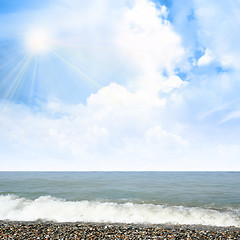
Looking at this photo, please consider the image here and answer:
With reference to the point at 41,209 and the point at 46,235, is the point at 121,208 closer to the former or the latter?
the point at 41,209

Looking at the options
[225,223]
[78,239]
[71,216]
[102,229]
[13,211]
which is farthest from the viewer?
[13,211]

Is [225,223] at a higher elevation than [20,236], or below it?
below

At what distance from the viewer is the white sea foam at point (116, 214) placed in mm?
14023

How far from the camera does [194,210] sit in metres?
16.5

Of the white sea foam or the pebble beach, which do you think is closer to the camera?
the pebble beach

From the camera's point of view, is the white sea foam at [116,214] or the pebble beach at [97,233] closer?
the pebble beach at [97,233]

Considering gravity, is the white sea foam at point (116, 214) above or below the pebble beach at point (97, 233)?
below

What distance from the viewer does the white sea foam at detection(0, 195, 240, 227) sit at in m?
14.0

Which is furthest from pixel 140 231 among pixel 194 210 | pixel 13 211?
pixel 13 211

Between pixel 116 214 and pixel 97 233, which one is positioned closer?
pixel 97 233

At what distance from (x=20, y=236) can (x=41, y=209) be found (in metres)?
8.45

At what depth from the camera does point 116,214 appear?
15555mm

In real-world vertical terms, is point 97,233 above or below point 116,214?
above

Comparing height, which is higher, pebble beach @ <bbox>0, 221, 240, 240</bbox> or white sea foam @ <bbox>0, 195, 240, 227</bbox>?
pebble beach @ <bbox>0, 221, 240, 240</bbox>
